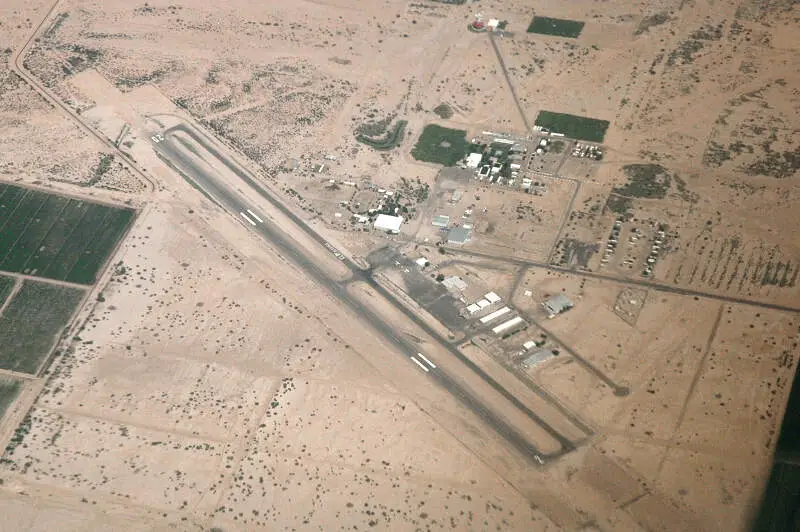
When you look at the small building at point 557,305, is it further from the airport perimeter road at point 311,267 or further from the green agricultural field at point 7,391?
the green agricultural field at point 7,391

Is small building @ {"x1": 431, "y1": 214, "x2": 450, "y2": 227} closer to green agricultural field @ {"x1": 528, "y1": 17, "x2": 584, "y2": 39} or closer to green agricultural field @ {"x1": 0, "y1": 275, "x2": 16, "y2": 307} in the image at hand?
green agricultural field @ {"x1": 528, "y1": 17, "x2": 584, "y2": 39}

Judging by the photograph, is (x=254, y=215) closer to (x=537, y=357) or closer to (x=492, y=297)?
(x=492, y=297)

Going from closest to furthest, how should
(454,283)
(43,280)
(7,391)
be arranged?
(7,391) < (454,283) < (43,280)

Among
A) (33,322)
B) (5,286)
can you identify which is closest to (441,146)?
(33,322)

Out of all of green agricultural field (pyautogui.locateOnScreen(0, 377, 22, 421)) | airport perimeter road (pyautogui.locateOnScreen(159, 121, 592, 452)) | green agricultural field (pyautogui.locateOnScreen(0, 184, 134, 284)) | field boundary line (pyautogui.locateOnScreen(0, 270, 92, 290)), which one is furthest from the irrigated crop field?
airport perimeter road (pyautogui.locateOnScreen(159, 121, 592, 452))

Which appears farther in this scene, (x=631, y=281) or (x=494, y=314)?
(x=631, y=281)

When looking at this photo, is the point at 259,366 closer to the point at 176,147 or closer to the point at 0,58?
the point at 176,147
